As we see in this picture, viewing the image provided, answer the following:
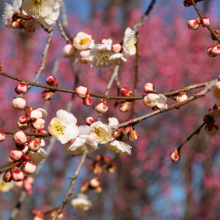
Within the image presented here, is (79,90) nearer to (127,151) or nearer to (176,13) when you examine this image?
(127,151)

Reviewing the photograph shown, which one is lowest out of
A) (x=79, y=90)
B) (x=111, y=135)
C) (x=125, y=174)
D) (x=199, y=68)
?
(x=111, y=135)

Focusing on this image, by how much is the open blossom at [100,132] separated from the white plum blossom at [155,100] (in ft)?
0.52

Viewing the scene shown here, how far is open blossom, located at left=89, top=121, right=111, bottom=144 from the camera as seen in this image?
0.84m

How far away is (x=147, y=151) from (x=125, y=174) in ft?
2.70

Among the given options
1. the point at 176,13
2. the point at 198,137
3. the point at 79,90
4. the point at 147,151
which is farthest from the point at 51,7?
the point at 176,13

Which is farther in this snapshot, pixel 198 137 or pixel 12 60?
pixel 12 60

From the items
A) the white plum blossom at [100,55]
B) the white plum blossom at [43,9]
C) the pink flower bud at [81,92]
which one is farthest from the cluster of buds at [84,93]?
the white plum blossom at [43,9]

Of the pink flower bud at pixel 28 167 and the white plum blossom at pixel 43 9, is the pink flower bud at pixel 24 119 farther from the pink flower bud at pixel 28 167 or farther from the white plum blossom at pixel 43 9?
the white plum blossom at pixel 43 9

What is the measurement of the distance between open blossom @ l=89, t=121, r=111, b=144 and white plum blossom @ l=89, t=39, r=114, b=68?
1.07 feet

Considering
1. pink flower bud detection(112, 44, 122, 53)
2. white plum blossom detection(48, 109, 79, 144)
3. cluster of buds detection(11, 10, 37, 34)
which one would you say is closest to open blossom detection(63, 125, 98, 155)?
white plum blossom detection(48, 109, 79, 144)

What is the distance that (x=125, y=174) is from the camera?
7027mm

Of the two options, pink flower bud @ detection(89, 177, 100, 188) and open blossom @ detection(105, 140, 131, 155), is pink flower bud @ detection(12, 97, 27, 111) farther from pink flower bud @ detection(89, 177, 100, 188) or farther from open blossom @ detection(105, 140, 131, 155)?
pink flower bud @ detection(89, 177, 100, 188)

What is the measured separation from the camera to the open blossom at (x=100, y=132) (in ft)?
2.77

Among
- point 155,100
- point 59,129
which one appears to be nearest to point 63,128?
point 59,129
